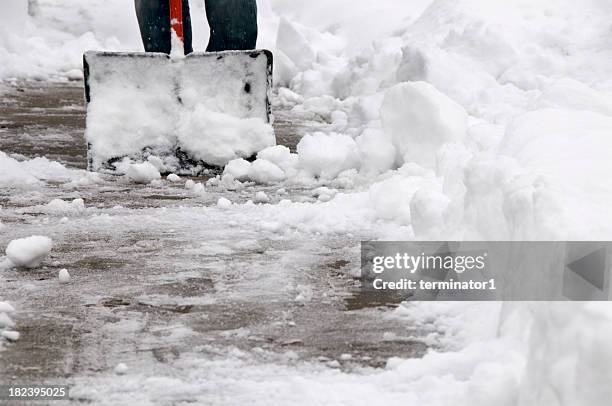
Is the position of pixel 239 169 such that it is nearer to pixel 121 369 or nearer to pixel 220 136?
pixel 220 136

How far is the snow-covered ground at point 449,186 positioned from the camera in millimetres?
1646

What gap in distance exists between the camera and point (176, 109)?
13.4 ft

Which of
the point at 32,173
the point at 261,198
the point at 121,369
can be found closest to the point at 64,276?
the point at 121,369

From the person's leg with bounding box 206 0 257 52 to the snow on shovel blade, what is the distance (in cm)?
35

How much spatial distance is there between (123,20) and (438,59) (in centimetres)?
613

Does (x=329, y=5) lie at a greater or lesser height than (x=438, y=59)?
greater

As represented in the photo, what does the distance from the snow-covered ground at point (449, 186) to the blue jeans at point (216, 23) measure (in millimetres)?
721

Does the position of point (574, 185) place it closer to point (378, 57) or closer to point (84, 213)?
point (84, 213)

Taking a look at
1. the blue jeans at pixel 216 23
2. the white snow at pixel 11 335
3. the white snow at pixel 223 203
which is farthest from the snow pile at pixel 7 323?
the blue jeans at pixel 216 23

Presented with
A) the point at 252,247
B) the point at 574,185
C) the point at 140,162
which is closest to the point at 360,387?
the point at 574,185

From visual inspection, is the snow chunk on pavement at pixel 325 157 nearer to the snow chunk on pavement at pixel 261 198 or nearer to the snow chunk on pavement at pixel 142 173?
the snow chunk on pavement at pixel 261 198

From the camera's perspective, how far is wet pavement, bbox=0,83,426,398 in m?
1.99

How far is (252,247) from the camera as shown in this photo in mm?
2768

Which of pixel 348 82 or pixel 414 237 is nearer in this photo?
pixel 414 237
